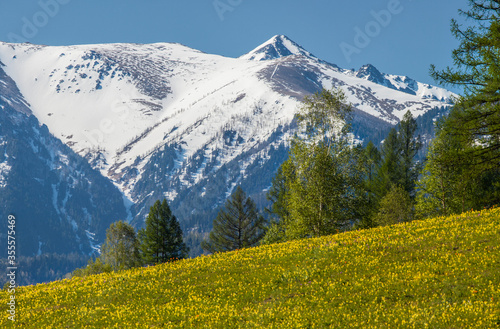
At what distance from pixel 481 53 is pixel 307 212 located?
814 inches

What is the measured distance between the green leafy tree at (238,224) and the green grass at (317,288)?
48.8 meters

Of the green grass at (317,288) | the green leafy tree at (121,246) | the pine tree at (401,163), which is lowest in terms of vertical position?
the green grass at (317,288)

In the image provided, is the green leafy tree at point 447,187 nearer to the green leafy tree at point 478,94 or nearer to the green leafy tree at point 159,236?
the green leafy tree at point 478,94

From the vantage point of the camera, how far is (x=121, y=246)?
76062 mm

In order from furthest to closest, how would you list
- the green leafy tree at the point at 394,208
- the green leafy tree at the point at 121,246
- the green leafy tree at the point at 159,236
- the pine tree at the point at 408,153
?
the green leafy tree at the point at 121,246, the green leafy tree at the point at 159,236, the pine tree at the point at 408,153, the green leafy tree at the point at 394,208

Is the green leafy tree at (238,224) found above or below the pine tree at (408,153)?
below

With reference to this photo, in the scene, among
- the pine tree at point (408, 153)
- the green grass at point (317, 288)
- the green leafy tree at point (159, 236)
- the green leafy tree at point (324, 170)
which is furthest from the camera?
the green leafy tree at point (159, 236)

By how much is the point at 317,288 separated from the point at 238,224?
58.5 m

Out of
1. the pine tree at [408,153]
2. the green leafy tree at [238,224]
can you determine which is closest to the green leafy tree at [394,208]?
the pine tree at [408,153]

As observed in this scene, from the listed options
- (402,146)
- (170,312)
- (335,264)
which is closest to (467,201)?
(402,146)

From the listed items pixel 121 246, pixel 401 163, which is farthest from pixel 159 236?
pixel 401 163

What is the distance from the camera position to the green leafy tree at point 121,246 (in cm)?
7606

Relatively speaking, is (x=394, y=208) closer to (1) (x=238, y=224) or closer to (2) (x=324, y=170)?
(2) (x=324, y=170)

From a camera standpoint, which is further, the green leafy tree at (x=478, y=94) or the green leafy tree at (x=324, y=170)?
the green leafy tree at (x=324, y=170)
